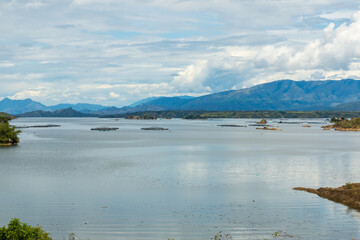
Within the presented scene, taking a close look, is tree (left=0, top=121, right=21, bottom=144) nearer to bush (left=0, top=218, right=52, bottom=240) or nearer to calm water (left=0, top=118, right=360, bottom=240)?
calm water (left=0, top=118, right=360, bottom=240)

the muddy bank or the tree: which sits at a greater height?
the tree

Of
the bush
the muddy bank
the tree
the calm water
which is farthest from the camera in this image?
the tree

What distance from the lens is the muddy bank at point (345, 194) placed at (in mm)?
→ 37925

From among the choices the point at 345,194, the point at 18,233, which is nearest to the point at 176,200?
the point at 345,194

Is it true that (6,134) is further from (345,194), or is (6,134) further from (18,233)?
(345,194)

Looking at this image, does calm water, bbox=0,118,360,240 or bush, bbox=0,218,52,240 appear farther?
calm water, bbox=0,118,360,240

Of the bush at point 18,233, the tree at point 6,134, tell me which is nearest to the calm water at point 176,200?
the bush at point 18,233

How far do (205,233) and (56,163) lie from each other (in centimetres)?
4831

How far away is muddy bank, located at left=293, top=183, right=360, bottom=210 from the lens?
37925 millimetres

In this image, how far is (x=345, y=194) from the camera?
39.8 metres

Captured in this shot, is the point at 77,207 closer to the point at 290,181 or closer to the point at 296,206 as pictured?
the point at 296,206

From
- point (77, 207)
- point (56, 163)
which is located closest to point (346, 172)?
point (77, 207)

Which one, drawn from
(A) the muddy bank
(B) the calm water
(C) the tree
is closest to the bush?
(B) the calm water

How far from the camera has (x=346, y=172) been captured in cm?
5903
